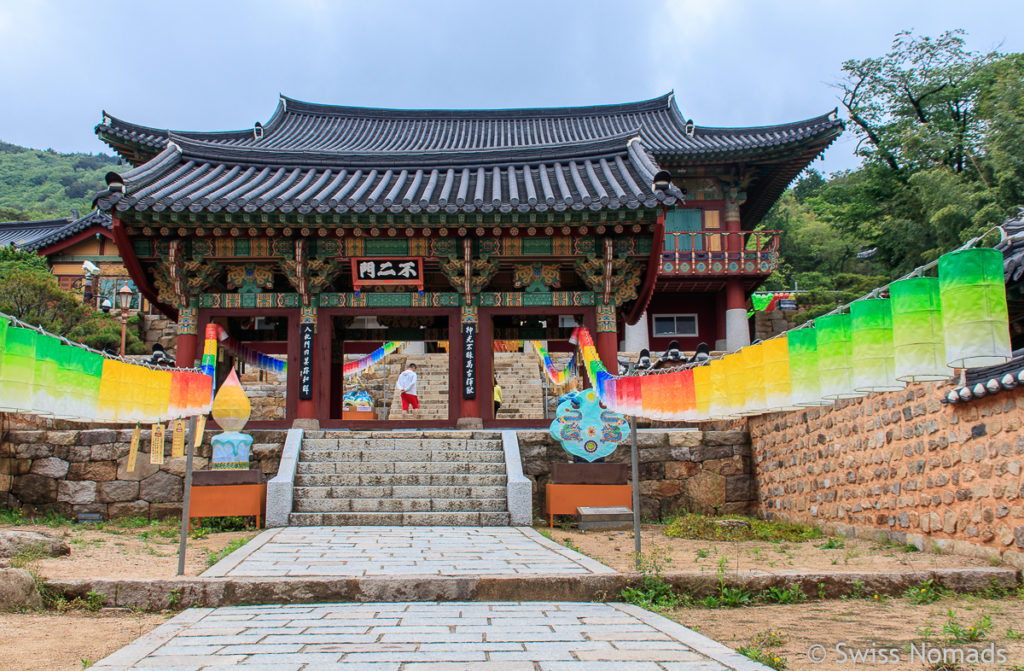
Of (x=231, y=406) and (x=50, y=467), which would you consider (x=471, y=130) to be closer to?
(x=231, y=406)

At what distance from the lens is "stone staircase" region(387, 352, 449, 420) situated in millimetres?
22562

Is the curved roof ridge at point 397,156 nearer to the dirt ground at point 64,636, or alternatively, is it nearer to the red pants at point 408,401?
the red pants at point 408,401

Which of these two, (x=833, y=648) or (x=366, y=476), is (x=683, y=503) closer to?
(x=366, y=476)

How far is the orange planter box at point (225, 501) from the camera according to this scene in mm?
10141

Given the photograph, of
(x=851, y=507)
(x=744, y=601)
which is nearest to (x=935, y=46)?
(x=851, y=507)

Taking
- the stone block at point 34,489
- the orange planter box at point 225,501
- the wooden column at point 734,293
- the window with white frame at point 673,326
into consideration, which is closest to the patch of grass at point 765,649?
the orange planter box at point 225,501

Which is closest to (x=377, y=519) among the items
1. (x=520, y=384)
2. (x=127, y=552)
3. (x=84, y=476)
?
(x=127, y=552)

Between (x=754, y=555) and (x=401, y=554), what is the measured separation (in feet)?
12.8

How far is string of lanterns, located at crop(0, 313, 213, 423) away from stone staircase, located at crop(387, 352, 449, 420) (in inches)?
579

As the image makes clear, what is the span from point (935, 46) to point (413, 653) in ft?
103

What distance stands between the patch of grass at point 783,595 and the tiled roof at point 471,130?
19.3 m

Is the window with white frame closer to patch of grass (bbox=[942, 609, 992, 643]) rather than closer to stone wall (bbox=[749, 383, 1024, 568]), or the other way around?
stone wall (bbox=[749, 383, 1024, 568])

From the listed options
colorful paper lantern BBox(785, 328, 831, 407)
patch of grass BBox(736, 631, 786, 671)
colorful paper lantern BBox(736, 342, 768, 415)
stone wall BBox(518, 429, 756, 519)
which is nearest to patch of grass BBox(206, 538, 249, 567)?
stone wall BBox(518, 429, 756, 519)

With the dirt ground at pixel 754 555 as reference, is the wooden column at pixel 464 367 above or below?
above
